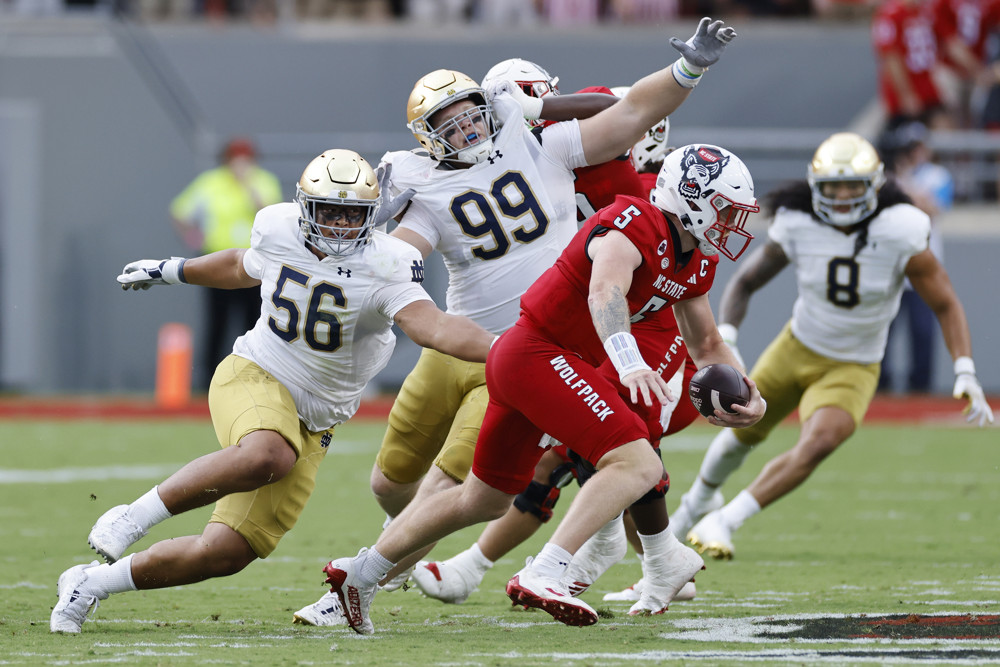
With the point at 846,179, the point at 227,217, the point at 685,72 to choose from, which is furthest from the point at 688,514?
the point at 227,217

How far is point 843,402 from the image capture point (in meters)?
6.44

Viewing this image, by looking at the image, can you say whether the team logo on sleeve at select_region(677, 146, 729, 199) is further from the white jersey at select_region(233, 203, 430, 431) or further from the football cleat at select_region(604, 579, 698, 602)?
the football cleat at select_region(604, 579, 698, 602)

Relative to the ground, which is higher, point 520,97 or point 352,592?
point 520,97

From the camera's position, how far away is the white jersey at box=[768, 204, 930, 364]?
21.3ft

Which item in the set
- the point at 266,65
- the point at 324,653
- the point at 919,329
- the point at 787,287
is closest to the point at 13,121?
the point at 266,65

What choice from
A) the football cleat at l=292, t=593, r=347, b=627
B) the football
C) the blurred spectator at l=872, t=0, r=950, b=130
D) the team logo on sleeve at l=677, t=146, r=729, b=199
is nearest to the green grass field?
the football cleat at l=292, t=593, r=347, b=627

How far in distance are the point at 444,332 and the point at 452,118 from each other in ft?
3.15

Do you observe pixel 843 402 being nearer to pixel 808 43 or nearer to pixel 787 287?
pixel 787 287

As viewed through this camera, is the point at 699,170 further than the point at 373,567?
No

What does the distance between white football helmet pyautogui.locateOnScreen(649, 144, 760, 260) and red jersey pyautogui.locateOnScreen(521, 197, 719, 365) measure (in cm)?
6

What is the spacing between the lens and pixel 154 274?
5121 millimetres

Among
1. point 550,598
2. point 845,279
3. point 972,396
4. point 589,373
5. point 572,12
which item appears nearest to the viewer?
point 550,598

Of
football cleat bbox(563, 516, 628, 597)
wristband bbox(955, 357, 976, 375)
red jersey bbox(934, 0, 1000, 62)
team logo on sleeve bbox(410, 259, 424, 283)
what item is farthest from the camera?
red jersey bbox(934, 0, 1000, 62)

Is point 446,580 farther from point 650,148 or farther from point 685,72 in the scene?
point 685,72
